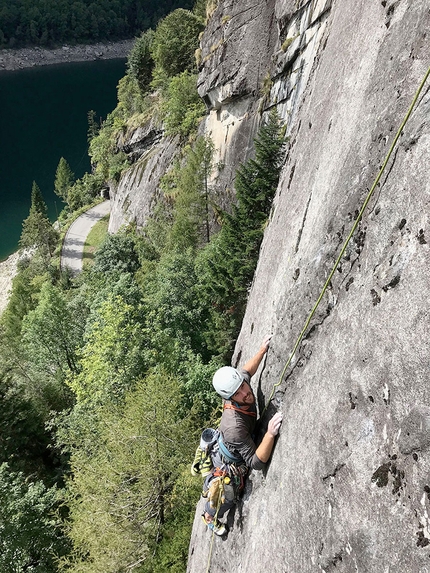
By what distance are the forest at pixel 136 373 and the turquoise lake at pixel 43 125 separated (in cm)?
3466

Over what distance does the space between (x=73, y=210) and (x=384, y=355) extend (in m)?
61.8

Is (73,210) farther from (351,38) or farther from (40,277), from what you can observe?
(351,38)

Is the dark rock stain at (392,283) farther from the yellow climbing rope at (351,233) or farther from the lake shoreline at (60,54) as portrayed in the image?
the lake shoreline at (60,54)

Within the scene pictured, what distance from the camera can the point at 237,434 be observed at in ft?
18.0

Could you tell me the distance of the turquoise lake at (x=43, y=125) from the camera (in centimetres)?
6650

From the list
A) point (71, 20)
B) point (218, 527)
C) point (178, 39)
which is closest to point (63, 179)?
point (178, 39)

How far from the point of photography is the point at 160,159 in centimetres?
3559

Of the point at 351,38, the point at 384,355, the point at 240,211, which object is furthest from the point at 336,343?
the point at 240,211

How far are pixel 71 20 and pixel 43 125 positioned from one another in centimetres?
6972

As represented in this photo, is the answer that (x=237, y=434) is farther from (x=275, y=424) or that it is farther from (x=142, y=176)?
(x=142, y=176)

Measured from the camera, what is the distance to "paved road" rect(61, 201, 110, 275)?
1747 inches

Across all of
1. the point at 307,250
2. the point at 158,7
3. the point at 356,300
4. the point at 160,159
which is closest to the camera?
the point at 356,300

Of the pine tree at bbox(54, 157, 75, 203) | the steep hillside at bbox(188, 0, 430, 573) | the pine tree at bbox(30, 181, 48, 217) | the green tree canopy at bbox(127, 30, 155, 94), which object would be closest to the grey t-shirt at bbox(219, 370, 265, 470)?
the steep hillside at bbox(188, 0, 430, 573)

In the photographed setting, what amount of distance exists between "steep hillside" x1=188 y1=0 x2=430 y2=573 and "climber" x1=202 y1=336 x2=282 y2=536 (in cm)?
19
